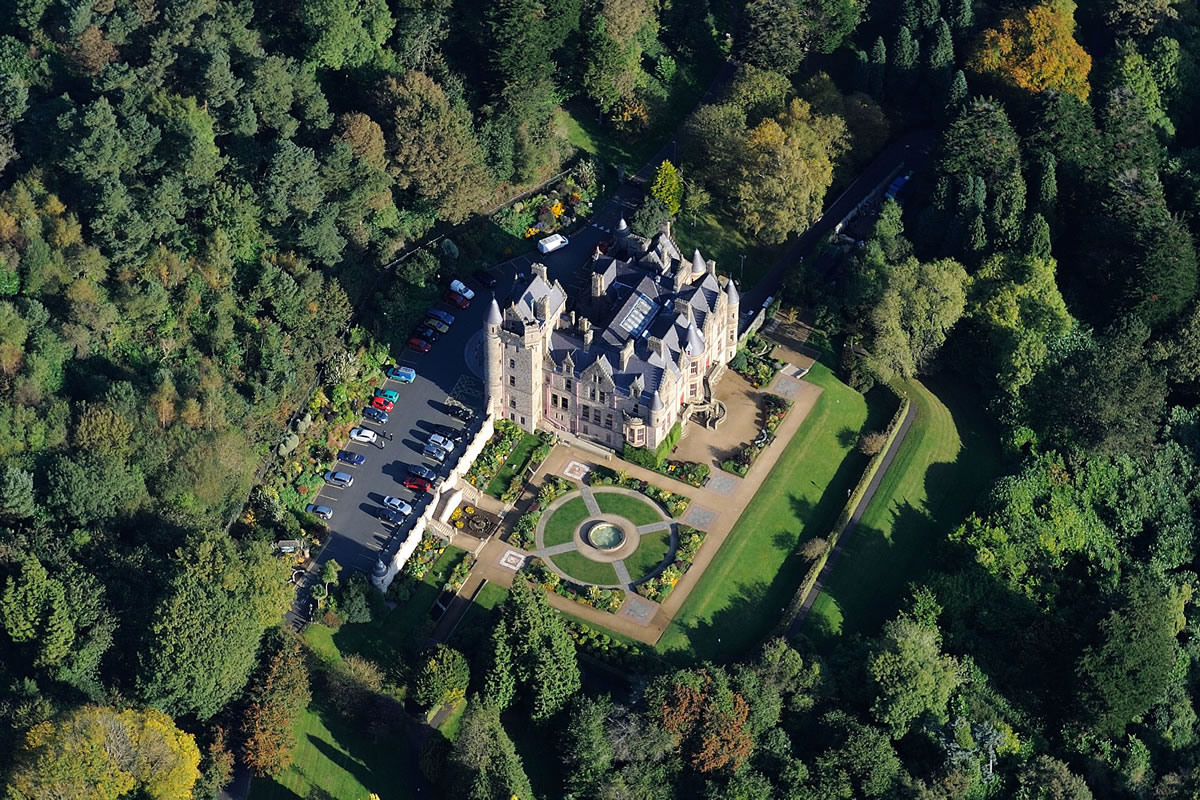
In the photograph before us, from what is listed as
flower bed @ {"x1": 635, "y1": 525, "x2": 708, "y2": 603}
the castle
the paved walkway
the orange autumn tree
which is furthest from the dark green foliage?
the orange autumn tree

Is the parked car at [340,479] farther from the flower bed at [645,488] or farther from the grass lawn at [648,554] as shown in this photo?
the grass lawn at [648,554]

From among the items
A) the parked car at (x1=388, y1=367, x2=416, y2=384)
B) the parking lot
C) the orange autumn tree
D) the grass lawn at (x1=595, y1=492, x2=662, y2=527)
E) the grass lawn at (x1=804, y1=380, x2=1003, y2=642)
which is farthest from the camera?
the orange autumn tree

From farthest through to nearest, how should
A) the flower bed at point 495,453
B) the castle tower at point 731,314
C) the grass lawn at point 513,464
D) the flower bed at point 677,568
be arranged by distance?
the castle tower at point 731,314, the flower bed at point 495,453, the grass lawn at point 513,464, the flower bed at point 677,568

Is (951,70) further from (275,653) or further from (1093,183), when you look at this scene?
(275,653)

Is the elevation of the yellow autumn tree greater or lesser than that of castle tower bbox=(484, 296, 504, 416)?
lesser

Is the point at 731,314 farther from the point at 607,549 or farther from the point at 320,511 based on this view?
the point at 320,511

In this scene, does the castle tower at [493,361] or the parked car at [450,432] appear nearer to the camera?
the castle tower at [493,361]

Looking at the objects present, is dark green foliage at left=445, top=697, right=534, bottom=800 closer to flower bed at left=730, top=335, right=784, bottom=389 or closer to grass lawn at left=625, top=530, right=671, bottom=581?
grass lawn at left=625, top=530, right=671, bottom=581

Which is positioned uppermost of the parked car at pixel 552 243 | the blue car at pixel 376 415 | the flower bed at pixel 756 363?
the flower bed at pixel 756 363

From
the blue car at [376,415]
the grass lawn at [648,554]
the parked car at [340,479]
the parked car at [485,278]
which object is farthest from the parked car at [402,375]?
the grass lawn at [648,554]
